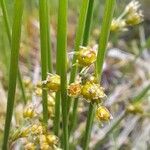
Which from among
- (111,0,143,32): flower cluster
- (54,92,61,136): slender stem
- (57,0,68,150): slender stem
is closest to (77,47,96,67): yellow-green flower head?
(57,0,68,150): slender stem

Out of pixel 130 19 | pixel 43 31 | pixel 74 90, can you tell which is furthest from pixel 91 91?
pixel 130 19

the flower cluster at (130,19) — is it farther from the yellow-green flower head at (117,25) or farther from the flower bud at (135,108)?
the flower bud at (135,108)

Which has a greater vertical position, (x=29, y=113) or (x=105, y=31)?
(x=105, y=31)

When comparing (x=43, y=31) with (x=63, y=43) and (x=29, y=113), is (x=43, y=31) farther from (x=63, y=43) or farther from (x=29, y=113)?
(x=29, y=113)

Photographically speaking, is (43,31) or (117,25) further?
(117,25)

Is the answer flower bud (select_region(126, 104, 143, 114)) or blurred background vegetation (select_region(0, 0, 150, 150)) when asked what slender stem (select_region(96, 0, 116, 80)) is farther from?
blurred background vegetation (select_region(0, 0, 150, 150))

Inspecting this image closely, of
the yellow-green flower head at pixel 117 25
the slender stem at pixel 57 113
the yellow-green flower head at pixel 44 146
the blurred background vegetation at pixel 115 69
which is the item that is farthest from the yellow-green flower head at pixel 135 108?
the yellow-green flower head at pixel 44 146

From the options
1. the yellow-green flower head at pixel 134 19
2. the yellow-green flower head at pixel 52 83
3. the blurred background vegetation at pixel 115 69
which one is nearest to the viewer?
the yellow-green flower head at pixel 52 83
